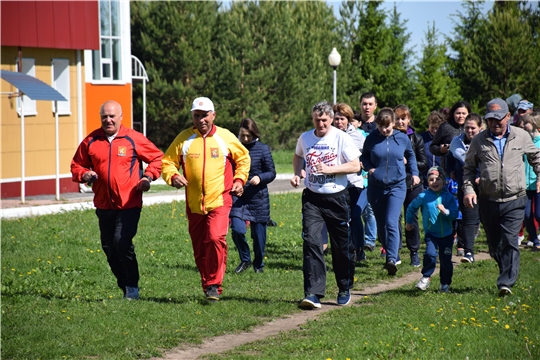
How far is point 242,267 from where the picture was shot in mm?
11398

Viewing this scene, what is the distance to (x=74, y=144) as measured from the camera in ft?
81.7

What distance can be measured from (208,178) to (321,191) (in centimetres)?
119

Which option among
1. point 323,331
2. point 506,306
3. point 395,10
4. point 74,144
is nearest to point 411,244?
point 506,306

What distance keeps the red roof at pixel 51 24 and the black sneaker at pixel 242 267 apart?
43.1 ft

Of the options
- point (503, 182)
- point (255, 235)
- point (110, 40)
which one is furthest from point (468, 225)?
point (110, 40)

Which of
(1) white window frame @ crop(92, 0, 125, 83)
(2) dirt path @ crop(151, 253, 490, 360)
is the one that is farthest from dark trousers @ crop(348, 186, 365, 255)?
(1) white window frame @ crop(92, 0, 125, 83)

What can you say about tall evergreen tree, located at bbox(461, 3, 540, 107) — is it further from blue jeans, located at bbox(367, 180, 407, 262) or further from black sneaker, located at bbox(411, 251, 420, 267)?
blue jeans, located at bbox(367, 180, 407, 262)

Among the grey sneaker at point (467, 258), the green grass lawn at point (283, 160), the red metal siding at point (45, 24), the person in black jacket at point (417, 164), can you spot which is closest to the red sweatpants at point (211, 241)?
the person in black jacket at point (417, 164)

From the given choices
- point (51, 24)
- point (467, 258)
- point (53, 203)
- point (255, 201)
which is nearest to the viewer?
point (255, 201)

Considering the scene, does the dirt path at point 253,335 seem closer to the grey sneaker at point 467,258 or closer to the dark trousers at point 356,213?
the dark trousers at point 356,213

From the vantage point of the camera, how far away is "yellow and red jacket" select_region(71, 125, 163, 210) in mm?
9000

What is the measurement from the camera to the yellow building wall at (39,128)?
22312mm

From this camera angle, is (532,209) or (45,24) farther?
(45,24)

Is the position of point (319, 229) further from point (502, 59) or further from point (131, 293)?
point (502, 59)
